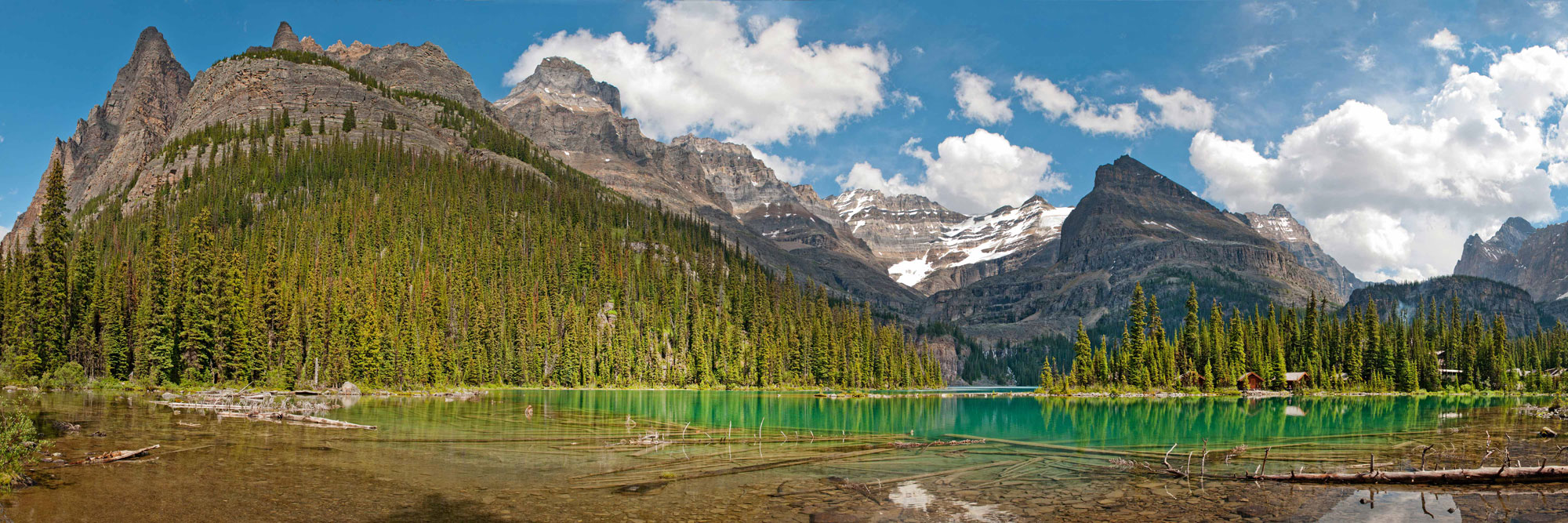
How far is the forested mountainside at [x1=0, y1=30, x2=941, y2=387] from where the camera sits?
83.4 metres

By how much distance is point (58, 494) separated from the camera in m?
23.1

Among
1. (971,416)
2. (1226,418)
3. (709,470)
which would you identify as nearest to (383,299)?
(971,416)

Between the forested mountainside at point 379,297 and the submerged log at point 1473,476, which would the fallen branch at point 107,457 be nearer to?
the submerged log at point 1473,476

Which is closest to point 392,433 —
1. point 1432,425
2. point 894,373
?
point 1432,425

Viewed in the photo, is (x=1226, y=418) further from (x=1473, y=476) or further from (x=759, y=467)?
(x=759, y=467)

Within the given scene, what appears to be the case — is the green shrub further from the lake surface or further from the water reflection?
A: the water reflection

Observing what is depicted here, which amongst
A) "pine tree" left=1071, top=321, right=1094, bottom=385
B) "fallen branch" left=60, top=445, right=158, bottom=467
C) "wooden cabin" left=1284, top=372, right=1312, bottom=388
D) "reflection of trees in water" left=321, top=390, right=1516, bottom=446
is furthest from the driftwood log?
"wooden cabin" left=1284, top=372, right=1312, bottom=388

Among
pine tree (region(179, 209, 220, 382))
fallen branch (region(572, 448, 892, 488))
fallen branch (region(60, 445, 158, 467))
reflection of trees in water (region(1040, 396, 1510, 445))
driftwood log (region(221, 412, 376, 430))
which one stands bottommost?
reflection of trees in water (region(1040, 396, 1510, 445))

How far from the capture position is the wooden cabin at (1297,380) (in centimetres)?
13100

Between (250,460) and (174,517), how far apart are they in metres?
11.3

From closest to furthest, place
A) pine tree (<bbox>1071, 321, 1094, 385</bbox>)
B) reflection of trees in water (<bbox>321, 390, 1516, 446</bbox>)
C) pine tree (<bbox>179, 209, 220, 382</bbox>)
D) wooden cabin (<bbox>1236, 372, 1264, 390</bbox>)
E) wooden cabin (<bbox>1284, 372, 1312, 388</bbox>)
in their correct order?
reflection of trees in water (<bbox>321, 390, 1516, 446</bbox>) → pine tree (<bbox>179, 209, 220, 382</bbox>) → wooden cabin (<bbox>1236, 372, 1264, 390</bbox>) → wooden cabin (<bbox>1284, 372, 1312, 388</bbox>) → pine tree (<bbox>1071, 321, 1094, 385</bbox>)

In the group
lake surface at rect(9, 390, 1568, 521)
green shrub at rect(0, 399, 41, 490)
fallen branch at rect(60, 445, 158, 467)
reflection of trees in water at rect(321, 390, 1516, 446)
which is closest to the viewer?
green shrub at rect(0, 399, 41, 490)

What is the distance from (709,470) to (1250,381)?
121241 mm

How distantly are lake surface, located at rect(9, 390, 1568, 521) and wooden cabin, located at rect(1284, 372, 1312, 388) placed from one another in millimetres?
72133
